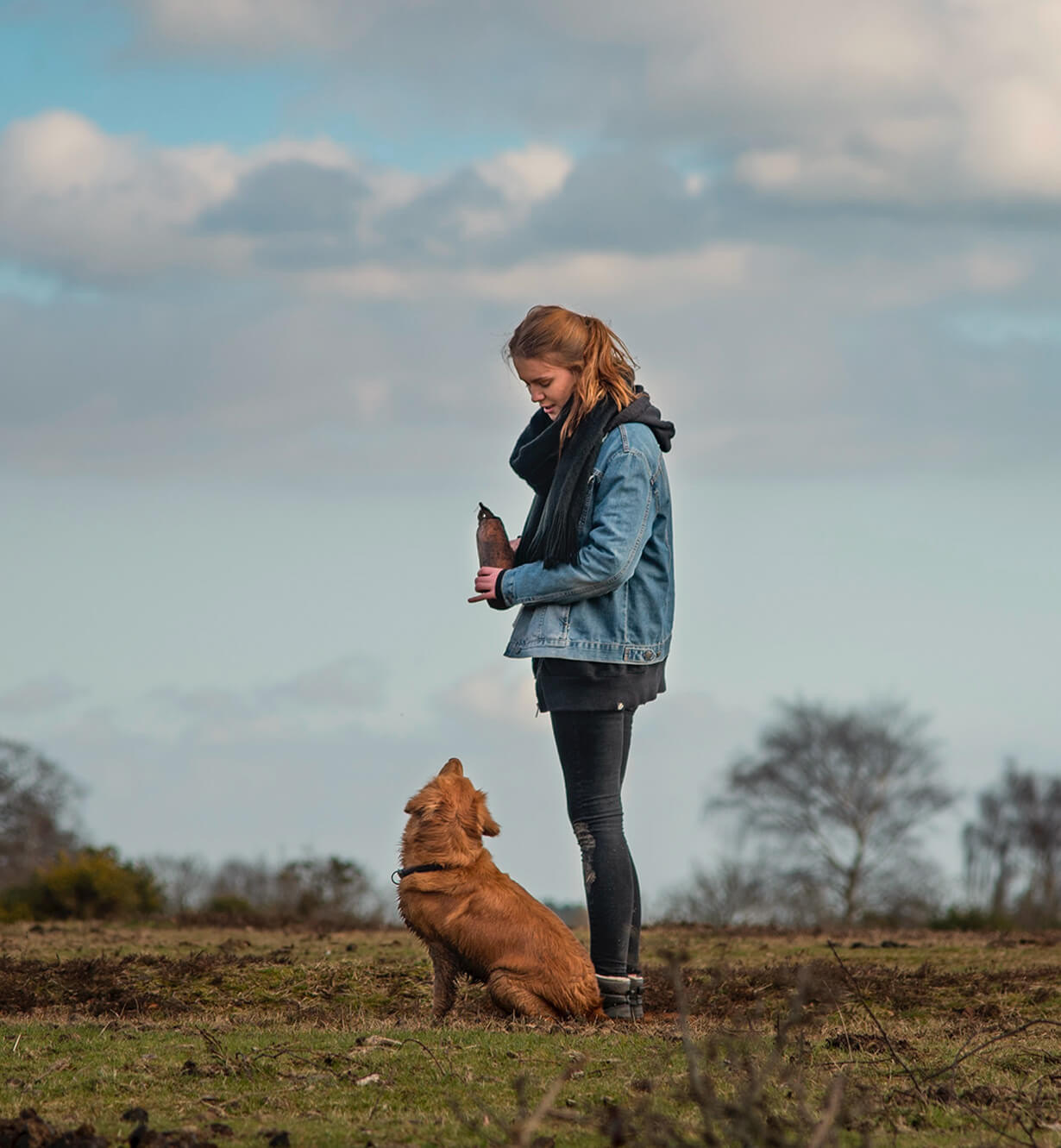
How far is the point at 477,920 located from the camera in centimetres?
612

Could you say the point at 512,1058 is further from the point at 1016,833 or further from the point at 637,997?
the point at 1016,833

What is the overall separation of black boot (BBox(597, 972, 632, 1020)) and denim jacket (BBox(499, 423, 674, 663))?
1.39 meters

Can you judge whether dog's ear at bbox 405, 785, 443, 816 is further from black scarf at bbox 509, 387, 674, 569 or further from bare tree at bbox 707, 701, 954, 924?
bare tree at bbox 707, 701, 954, 924

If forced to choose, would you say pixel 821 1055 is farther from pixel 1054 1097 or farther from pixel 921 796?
pixel 921 796

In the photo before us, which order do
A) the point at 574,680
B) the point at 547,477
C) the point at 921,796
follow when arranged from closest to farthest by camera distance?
the point at 574,680, the point at 547,477, the point at 921,796

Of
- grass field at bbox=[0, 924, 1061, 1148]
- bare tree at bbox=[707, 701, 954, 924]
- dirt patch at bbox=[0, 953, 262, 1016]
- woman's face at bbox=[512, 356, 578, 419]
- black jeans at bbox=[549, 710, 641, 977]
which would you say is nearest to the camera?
grass field at bbox=[0, 924, 1061, 1148]

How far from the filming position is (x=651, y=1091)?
4547mm

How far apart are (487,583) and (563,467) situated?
613mm

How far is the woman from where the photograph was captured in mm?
6113

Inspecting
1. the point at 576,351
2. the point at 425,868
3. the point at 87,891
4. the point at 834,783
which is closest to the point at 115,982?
the point at 425,868

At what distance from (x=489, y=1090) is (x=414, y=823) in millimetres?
1852

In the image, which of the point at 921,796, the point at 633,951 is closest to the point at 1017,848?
the point at 921,796

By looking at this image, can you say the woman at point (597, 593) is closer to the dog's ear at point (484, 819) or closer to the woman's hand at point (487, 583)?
the woman's hand at point (487, 583)

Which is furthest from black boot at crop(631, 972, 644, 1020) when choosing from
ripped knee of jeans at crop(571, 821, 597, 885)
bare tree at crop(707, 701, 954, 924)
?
bare tree at crop(707, 701, 954, 924)
